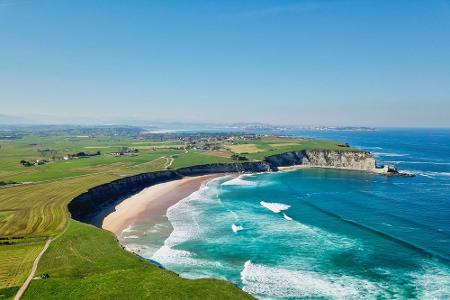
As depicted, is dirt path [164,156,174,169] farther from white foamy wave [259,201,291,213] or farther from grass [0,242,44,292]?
grass [0,242,44,292]

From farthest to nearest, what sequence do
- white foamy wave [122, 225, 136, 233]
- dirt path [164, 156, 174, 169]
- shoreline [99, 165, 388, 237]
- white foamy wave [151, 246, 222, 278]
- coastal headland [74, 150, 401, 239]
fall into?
1. dirt path [164, 156, 174, 169]
2. coastal headland [74, 150, 401, 239]
3. shoreline [99, 165, 388, 237]
4. white foamy wave [122, 225, 136, 233]
5. white foamy wave [151, 246, 222, 278]

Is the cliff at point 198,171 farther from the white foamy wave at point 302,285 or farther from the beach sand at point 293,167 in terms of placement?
the white foamy wave at point 302,285

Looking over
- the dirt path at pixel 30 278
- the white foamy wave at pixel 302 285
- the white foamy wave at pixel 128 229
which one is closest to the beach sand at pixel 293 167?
the white foamy wave at pixel 128 229

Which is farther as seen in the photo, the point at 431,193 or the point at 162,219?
the point at 431,193

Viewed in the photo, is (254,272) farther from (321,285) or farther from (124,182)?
(124,182)

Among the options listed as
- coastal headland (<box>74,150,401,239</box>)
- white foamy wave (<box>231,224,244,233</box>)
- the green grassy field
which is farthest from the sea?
the green grassy field

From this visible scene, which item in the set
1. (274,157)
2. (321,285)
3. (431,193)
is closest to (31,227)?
(321,285)
